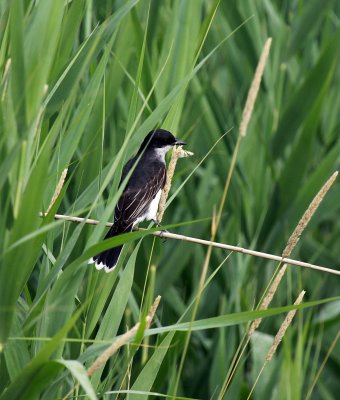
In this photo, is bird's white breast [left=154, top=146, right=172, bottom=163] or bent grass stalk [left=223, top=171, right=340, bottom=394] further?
bird's white breast [left=154, top=146, right=172, bottom=163]

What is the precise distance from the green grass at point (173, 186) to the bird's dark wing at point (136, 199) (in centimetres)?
14

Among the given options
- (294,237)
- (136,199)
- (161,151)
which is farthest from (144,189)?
(294,237)

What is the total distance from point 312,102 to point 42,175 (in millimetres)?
2552

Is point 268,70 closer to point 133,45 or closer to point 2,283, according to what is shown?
point 133,45

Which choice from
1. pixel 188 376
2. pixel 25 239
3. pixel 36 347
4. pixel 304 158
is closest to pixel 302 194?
pixel 304 158

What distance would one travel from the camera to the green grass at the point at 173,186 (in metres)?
2.25

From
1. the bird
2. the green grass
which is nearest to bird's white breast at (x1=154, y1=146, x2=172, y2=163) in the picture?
the bird

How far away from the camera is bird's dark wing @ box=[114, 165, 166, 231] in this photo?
3.95 metres

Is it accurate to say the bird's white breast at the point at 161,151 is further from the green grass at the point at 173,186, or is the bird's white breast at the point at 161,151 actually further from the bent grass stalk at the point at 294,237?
the bent grass stalk at the point at 294,237

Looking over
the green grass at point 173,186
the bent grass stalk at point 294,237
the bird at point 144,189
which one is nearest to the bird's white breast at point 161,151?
the bird at point 144,189

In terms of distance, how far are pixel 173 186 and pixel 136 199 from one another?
45 centimetres

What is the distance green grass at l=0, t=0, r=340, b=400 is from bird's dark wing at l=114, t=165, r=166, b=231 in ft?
0.45

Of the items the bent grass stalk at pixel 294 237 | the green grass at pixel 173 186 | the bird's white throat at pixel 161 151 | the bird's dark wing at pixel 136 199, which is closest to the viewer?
the green grass at pixel 173 186

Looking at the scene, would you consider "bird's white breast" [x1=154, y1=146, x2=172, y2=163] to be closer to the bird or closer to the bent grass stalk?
the bird
